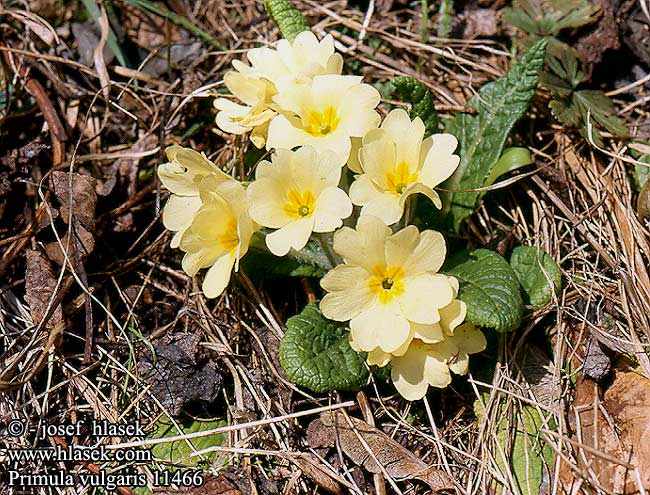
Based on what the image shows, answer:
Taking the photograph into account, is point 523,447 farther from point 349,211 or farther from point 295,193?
point 295,193

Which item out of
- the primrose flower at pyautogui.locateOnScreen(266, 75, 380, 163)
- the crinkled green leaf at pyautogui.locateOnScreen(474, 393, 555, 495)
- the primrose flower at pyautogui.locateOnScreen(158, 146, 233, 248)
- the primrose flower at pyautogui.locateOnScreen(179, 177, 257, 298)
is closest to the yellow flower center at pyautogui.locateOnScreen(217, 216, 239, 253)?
the primrose flower at pyautogui.locateOnScreen(179, 177, 257, 298)

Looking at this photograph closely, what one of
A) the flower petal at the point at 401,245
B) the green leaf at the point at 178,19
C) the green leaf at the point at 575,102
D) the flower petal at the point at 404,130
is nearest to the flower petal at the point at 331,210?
the flower petal at the point at 401,245

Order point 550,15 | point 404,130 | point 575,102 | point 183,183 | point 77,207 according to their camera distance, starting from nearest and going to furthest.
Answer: point 404,130 → point 183,183 → point 77,207 → point 575,102 → point 550,15

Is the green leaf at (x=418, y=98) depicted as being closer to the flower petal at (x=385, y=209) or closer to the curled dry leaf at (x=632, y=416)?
the flower petal at (x=385, y=209)

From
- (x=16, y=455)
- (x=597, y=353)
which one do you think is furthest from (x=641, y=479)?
(x=16, y=455)

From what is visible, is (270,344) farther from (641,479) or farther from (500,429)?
(641,479)

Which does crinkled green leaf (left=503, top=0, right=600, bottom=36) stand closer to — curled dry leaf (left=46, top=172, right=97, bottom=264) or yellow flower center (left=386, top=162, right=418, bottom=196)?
yellow flower center (left=386, top=162, right=418, bottom=196)

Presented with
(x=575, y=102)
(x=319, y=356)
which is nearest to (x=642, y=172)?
(x=575, y=102)
